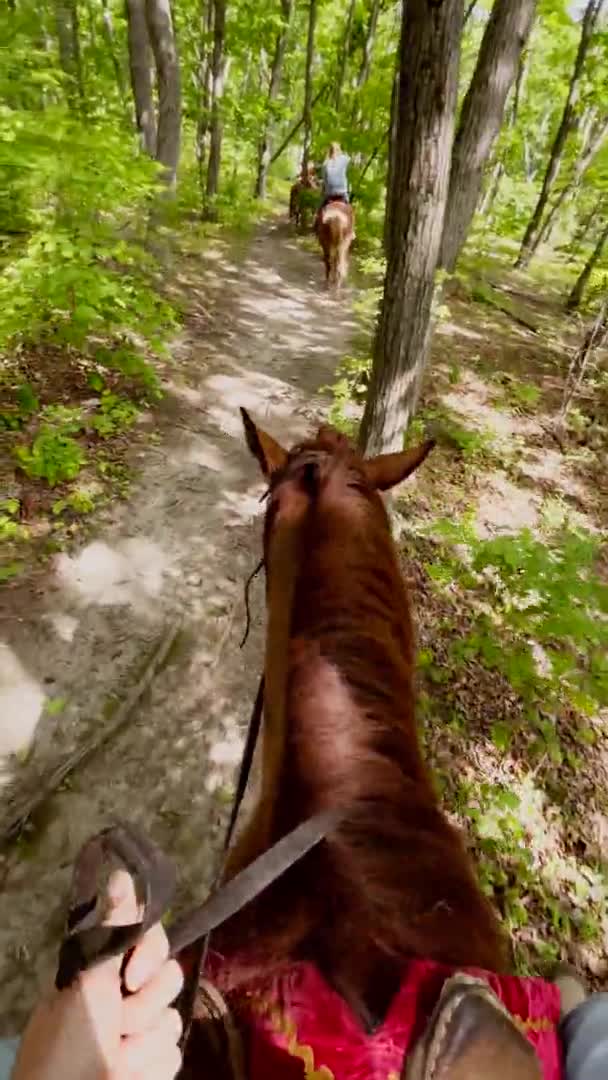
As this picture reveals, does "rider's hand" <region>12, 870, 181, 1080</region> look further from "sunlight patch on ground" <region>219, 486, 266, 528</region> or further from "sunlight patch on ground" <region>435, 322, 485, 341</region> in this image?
"sunlight patch on ground" <region>435, 322, 485, 341</region>

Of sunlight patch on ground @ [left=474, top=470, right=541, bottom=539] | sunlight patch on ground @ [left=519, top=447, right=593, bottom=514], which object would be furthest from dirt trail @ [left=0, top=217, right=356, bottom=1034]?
sunlight patch on ground @ [left=519, top=447, right=593, bottom=514]

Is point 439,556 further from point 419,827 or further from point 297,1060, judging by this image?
point 297,1060

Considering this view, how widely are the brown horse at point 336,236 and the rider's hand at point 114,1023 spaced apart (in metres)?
11.1

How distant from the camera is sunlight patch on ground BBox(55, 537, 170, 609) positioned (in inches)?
182

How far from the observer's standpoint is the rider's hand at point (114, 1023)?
32.2 inches

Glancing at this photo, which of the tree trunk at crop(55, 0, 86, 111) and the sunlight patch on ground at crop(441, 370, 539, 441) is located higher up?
the tree trunk at crop(55, 0, 86, 111)

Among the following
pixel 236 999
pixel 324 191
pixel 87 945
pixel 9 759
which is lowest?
pixel 9 759

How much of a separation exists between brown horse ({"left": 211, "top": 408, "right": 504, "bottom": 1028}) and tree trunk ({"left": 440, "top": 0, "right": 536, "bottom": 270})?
3696 mm

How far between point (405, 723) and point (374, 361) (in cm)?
344

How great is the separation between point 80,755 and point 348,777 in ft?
8.71

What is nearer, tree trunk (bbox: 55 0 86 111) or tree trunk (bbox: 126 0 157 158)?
tree trunk (bbox: 126 0 157 158)

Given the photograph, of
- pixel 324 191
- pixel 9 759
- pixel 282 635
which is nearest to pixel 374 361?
pixel 282 635

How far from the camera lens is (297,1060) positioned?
1131 millimetres

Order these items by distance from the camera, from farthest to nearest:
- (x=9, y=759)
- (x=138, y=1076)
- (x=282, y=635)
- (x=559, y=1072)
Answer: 1. (x=9, y=759)
2. (x=282, y=635)
3. (x=559, y=1072)
4. (x=138, y=1076)
